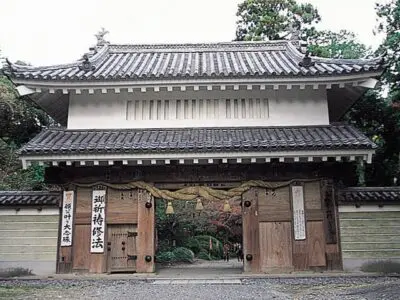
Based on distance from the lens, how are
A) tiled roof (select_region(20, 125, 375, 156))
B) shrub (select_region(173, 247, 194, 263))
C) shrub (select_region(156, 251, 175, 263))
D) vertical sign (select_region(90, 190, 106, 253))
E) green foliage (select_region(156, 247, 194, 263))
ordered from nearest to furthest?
1. tiled roof (select_region(20, 125, 375, 156))
2. vertical sign (select_region(90, 190, 106, 253))
3. shrub (select_region(156, 251, 175, 263))
4. green foliage (select_region(156, 247, 194, 263))
5. shrub (select_region(173, 247, 194, 263))

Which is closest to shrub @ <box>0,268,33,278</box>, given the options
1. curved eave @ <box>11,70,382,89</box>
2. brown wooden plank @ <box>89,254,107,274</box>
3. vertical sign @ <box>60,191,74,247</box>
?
vertical sign @ <box>60,191,74,247</box>

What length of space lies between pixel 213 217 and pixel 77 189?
13.4 metres

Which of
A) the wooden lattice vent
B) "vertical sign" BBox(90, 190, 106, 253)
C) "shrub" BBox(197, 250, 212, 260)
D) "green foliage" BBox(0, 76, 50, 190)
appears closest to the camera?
the wooden lattice vent

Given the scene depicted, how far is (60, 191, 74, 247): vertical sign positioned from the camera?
10.8m

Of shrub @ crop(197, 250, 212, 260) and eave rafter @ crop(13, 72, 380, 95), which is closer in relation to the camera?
eave rafter @ crop(13, 72, 380, 95)

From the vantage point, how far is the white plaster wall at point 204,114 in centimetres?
1190

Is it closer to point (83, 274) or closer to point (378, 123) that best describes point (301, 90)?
point (378, 123)

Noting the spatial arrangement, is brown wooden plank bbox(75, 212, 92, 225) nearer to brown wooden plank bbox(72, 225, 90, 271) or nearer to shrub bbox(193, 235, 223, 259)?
brown wooden plank bbox(72, 225, 90, 271)

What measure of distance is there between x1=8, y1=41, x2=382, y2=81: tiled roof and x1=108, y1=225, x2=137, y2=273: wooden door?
14.2 feet

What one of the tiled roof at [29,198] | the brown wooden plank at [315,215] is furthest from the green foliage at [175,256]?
the brown wooden plank at [315,215]

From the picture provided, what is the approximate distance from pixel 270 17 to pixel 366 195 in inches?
753

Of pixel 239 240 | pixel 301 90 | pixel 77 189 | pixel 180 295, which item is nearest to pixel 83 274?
pixel 77 189

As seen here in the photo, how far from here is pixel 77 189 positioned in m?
11.1

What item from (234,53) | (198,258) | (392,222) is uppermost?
(234,53)
